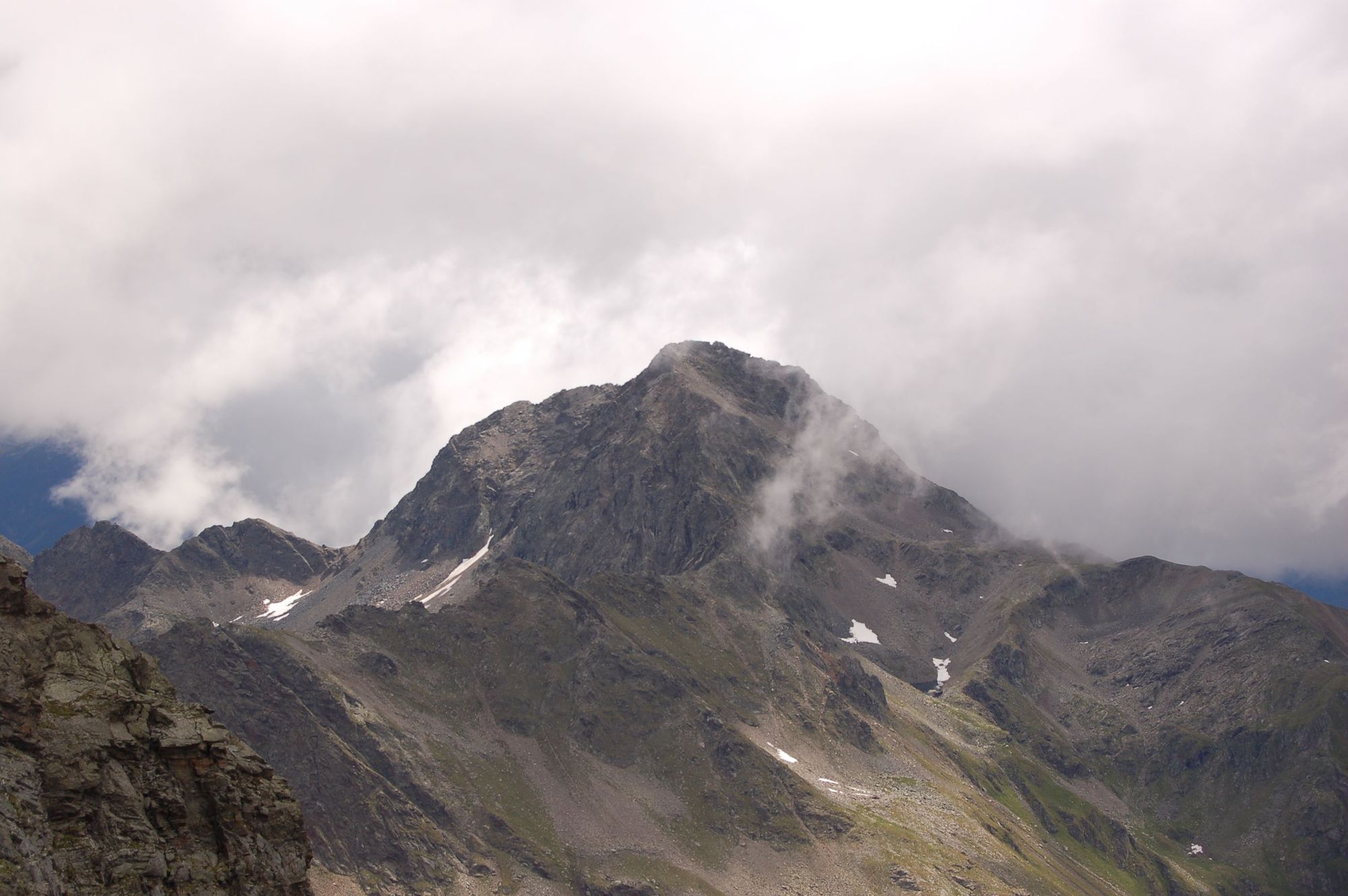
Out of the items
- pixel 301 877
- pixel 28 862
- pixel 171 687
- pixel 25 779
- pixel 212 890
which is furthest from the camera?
pixel 171 687

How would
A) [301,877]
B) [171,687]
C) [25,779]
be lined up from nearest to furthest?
[25,779] → [301,877] → [171,687]

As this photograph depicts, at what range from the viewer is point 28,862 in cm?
5088

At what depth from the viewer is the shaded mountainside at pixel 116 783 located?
54.3 meters

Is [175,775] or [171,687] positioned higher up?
[171,687]

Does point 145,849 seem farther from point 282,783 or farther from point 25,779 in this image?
point 282,783

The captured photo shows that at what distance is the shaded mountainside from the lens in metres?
54.3

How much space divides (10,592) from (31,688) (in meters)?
5.74

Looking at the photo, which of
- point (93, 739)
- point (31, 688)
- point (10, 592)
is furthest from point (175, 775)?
point (10, 592)

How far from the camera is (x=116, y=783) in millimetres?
58438

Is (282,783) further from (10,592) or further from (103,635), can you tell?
(10,592)

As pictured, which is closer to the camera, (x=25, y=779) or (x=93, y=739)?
(x=25, y=779)

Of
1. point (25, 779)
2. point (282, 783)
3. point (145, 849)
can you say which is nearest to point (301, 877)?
point (282, 783)

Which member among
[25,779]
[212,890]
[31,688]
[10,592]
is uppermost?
[10,592]

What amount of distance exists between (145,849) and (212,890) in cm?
408
